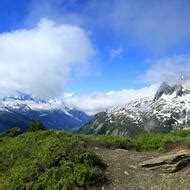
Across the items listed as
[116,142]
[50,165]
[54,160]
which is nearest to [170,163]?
[54,160]

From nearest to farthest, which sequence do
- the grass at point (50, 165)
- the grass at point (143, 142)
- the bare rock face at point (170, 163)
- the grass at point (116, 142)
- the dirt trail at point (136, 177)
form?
the dirt trail at point (136, 177), the grass at point (50, 165), the bare rock face at point (170, 163), the grass at point (116, 142), the grass at point (143, 142)

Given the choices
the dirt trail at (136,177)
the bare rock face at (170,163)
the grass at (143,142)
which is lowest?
the dirt trail at (136,177)

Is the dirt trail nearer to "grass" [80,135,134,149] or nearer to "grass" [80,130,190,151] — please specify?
"grass" [80,135,134,149]

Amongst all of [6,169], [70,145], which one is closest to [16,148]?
[6,169]

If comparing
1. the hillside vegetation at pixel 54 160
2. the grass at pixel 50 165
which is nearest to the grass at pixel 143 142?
the hillside vegetation at pixel 54 160

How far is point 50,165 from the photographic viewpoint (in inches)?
1065

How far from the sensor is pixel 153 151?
34.4m

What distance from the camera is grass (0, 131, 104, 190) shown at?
25062mm

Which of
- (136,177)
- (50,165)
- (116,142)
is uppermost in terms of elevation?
(116,142)

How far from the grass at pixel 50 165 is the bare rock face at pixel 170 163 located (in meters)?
3.51

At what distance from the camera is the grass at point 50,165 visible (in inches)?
987

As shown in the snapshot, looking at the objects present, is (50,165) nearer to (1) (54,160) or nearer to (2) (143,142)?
(1) (54,160)

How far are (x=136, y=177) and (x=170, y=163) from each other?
10.1 feet

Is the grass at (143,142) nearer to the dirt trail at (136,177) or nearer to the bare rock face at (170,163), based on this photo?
the dirt trail at (136,177)
